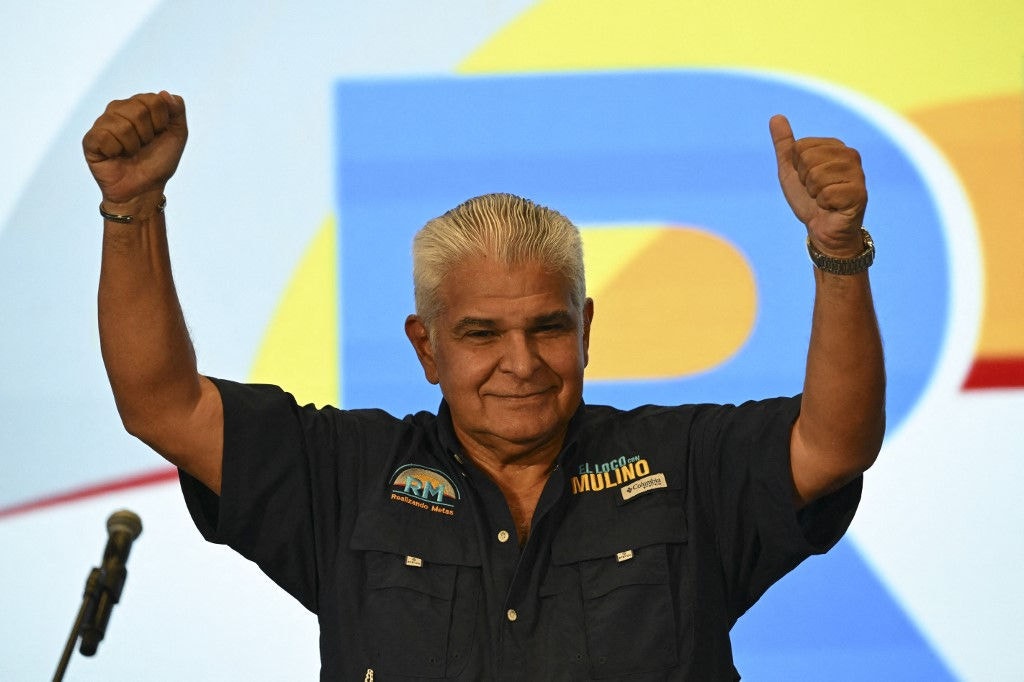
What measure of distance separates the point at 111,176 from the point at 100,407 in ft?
4.25

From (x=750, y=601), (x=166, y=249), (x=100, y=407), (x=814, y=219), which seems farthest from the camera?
(x=100, y=407)

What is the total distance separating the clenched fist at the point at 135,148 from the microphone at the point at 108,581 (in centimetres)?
42

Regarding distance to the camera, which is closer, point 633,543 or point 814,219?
point 814,219

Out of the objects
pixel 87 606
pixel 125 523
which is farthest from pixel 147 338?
pixel 87 606

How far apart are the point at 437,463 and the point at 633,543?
330 mm

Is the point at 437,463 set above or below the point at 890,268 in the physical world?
below

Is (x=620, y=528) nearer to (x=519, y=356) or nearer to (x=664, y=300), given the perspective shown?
(x=519, y=356)

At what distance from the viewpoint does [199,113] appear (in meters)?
3.06

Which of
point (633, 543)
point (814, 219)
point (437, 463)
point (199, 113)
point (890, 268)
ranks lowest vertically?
point (633, 543)

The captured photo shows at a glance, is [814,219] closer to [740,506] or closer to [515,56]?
[740,506]

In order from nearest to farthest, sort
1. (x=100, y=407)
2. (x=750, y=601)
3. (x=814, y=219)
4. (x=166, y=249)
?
(x=814, y=219), (x=166, y=249), (x=750, y=601), (x=100, y=407)

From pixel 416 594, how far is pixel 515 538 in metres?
0.16

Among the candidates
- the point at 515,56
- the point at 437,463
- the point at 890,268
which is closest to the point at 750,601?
the point at 437,463

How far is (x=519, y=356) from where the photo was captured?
1982 mm
